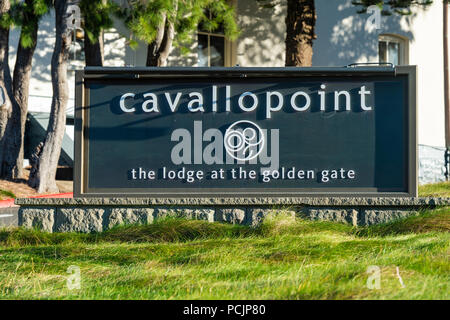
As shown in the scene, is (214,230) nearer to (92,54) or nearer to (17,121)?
(92,54)

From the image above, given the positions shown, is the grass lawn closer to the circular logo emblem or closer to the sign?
the sign

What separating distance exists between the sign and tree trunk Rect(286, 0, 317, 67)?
648cm

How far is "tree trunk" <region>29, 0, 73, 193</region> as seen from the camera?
13.3 m

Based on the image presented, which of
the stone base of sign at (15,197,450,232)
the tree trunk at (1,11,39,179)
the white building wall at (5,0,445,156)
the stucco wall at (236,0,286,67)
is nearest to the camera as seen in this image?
the stone base of sign at (15,197,450,232)

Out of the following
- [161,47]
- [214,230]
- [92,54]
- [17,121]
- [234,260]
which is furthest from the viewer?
[17,121]

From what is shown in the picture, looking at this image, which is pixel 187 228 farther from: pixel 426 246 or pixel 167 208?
pixel 426 246

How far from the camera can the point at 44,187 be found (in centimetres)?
1386

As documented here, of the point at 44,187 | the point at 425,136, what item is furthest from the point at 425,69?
the point at 44,187

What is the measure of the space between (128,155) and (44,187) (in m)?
8.16

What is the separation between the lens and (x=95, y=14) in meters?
13.7

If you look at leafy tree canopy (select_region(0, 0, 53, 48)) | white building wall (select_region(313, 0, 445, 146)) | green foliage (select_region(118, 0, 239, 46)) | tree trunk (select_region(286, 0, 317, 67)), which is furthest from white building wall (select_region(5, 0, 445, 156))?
tree trunk (select_region(286, 0, 317, 67))

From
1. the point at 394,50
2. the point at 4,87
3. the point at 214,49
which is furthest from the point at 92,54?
the point at 394,50

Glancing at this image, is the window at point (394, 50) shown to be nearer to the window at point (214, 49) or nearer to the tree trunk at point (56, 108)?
the window at point (214, 49)

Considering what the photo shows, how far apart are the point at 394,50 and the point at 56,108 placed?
13.5m
